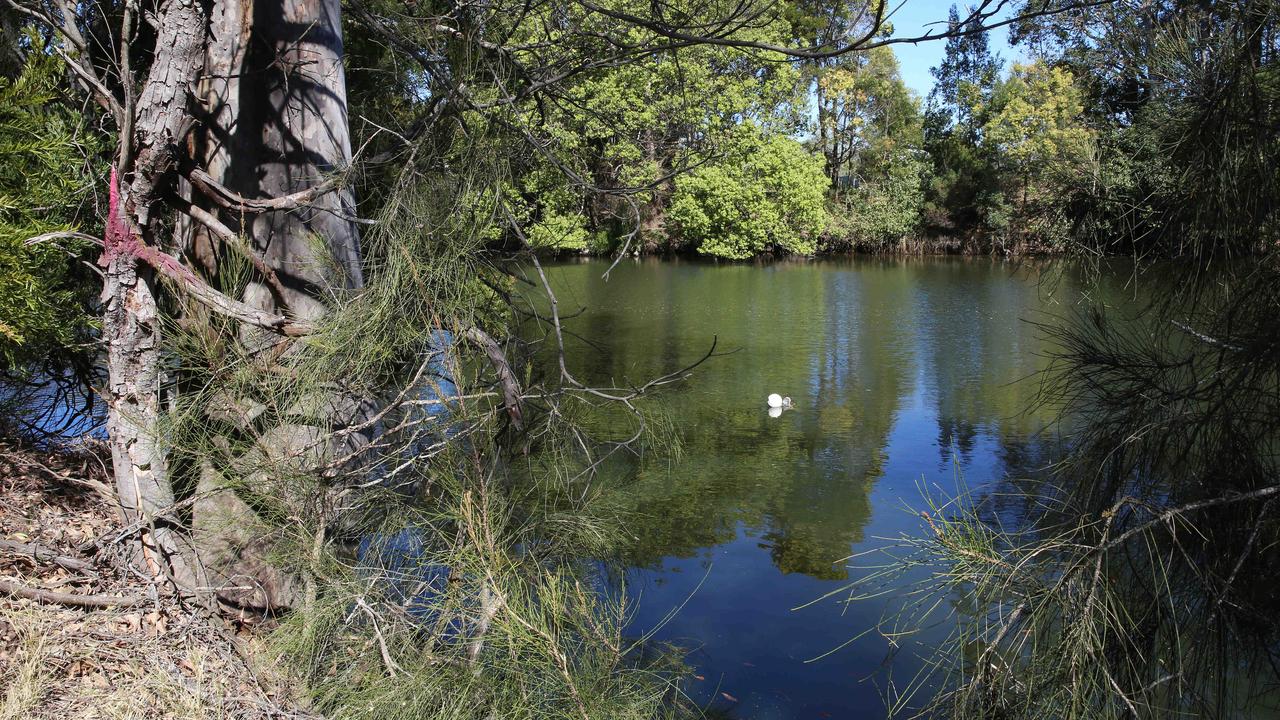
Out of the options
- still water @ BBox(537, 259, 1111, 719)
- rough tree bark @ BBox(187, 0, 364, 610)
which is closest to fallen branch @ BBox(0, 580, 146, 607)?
rough tree bark @ BBox(187, 0, 364, 610)

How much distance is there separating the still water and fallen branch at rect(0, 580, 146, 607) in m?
1.76

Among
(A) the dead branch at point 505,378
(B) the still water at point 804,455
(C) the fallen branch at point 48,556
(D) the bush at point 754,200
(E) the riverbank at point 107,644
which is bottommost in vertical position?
(B) the still water at point 804,455

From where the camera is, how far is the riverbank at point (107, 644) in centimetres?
232

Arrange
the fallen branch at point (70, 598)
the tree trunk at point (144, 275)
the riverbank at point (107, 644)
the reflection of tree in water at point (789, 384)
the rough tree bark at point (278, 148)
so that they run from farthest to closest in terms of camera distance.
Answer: the reflection of tree in water at point (789, 384) < the rough tree bark at point (278, 148) < the fallen branch at point (70, 598) < the tree trunk at point (144, 275) < the riverbank at point (107, 644)

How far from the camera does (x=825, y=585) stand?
5223 millimetres

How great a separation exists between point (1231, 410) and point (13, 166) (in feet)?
13.2

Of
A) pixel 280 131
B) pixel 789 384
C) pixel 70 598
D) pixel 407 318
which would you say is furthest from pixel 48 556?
pixel 789 384

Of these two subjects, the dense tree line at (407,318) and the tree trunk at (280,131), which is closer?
the dense tree line at (407,318)

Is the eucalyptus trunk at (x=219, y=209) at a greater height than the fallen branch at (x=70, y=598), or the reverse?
the eucalyptus trunk at (x=219, y=209)

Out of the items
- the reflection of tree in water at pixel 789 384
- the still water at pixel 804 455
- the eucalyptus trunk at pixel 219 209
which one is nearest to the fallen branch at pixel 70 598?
the eucalyptus trunk at pixel 219 209

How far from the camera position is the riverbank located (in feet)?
7.63

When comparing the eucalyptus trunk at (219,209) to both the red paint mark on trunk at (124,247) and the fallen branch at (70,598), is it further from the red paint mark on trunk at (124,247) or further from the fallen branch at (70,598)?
the fallen branch at (70,598)

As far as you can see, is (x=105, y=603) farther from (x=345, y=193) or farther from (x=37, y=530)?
(x=345, y=193)

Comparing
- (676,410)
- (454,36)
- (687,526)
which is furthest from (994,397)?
(454,36)
